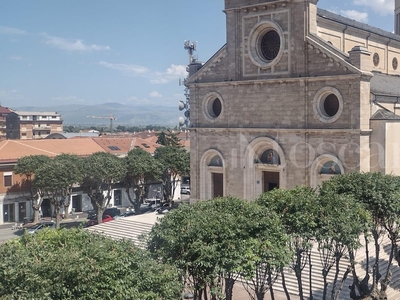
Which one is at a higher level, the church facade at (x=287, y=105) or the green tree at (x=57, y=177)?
the church facade at (x=287, y=105)

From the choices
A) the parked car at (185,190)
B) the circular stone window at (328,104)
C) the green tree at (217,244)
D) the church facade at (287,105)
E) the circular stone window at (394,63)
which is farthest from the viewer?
the parked car at (185,190)

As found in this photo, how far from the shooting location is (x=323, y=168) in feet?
107

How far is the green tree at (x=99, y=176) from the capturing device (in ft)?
156

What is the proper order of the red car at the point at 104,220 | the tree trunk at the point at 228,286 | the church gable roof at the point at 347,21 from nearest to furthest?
the tree trunk at the point at 228,286 < the church gable roof at the point at 347,21 < the red car at the point at 104,220

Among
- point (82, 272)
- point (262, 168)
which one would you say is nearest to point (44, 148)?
point (262, 168)

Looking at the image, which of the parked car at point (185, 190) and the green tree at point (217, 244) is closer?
the green tree at point (217, 244)

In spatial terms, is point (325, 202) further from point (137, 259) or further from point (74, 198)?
point (74, 198)

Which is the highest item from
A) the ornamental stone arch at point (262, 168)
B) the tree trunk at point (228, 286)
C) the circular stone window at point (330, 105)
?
the circular stone window at point (330, 105)

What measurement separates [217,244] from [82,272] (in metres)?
5.25

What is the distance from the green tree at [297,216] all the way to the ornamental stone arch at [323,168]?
12382 millimetres

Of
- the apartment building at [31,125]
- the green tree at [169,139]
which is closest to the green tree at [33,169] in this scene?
the green tree at [169,139]

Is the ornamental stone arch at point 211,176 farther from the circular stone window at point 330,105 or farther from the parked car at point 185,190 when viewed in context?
the parked car at point 185,190

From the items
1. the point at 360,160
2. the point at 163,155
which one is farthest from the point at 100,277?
the point at 163,155

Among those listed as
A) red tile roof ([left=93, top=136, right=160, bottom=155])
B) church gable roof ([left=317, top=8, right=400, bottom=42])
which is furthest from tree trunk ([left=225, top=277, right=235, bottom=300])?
red tile roof ([left=93, top=136, right=160, bottom=155])
